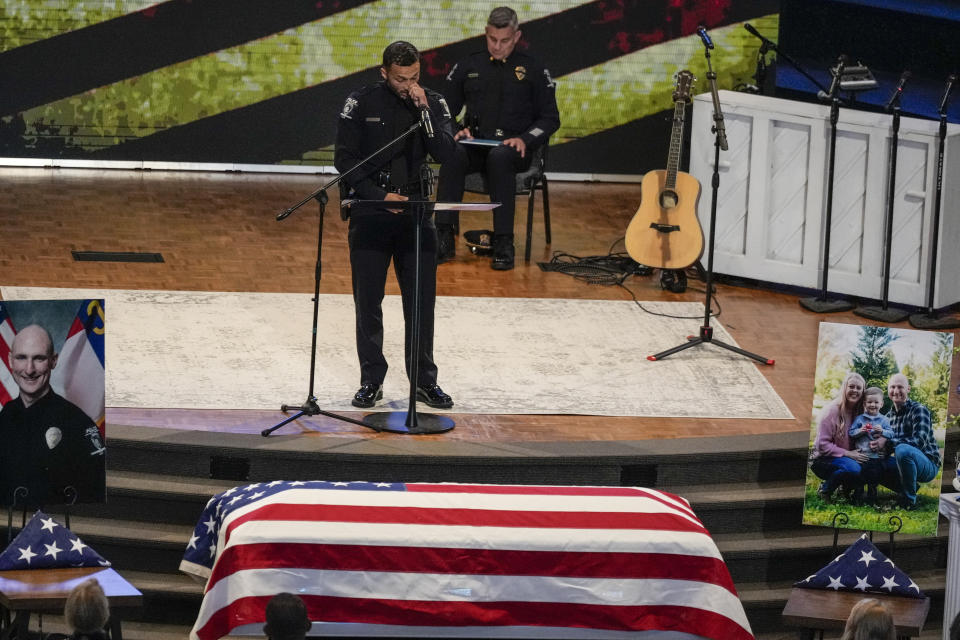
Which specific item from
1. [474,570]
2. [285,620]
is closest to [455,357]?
[474,570]

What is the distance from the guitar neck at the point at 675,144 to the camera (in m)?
8.36

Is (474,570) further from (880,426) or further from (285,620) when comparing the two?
(880,426)

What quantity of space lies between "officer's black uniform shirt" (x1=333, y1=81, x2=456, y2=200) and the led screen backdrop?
563 centimetres

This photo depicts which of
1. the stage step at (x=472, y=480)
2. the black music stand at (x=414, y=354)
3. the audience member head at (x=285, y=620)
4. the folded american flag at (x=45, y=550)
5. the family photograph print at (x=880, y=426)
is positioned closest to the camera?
the audience member head at (x=285, y=620)

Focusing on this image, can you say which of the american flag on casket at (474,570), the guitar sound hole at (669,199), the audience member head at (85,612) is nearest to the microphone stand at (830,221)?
the guitar sound hole at (669,199)

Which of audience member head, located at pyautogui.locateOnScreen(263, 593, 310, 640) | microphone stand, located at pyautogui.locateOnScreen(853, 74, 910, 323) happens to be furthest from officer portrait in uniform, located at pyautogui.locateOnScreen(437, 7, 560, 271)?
audience member head, located at pyautogui.locateOnScreen(263, 593, 310, 640)

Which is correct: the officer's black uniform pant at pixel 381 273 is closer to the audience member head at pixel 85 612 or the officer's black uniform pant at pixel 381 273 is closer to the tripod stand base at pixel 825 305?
the audience member head at pixel 85 612

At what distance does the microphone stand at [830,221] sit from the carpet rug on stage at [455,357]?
69 cm

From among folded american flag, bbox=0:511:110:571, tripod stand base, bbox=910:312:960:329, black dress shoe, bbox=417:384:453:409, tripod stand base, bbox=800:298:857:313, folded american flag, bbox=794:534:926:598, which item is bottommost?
folded american flag, bbox=794:534:926:598

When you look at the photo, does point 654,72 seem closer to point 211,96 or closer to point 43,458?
point 211,96

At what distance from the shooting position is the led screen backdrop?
12.2m

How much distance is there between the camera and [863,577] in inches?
223

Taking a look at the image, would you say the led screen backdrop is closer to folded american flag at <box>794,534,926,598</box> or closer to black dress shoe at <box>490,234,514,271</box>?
black dress shoe at <box>490,234,514,271</box>

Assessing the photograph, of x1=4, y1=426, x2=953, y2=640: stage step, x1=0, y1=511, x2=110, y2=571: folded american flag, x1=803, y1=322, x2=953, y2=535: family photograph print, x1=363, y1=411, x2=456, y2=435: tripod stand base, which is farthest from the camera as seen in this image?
x1=363, y1=411, x2=456, y2=435: tripod stand base
